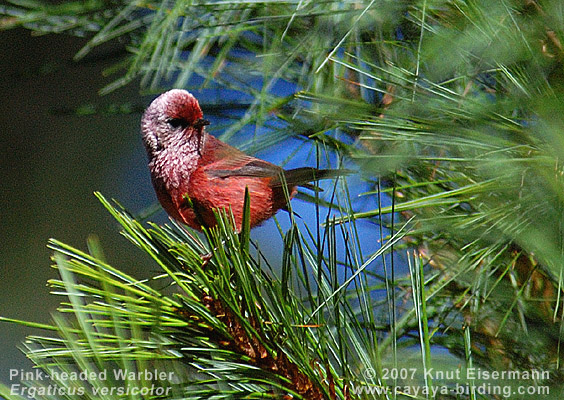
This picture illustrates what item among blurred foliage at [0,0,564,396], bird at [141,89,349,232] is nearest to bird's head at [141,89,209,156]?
bird at [141,89,349,232]

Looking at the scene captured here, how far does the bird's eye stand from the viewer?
5.67 feet

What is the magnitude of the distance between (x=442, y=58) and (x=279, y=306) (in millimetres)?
425

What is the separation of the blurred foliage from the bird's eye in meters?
0.29

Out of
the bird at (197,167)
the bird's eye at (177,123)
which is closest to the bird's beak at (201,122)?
the bird at (197,167)

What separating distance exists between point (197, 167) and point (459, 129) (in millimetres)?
925

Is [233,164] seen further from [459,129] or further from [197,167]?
[459,129]

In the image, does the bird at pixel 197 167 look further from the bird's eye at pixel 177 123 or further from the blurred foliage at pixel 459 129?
the blurred foliage at pixel 459 129

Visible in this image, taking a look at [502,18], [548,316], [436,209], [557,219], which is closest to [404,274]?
[436,209]

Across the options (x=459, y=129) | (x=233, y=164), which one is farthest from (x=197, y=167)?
(x=459, y=129)

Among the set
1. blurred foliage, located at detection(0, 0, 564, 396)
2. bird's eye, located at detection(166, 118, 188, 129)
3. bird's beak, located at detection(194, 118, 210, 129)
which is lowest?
blurred foliage, located at detection(0, 0, 564, 396)

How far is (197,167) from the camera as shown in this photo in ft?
5.42

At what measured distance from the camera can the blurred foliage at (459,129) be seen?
83 cm

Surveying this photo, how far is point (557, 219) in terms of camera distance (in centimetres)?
88

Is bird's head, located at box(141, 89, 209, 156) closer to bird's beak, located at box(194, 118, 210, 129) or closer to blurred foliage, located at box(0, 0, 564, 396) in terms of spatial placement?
bird's beak, located at box(194, 118, 210, 129)
